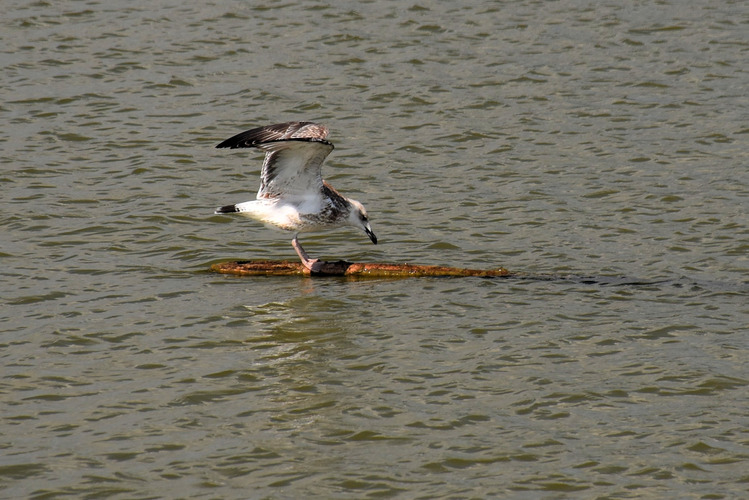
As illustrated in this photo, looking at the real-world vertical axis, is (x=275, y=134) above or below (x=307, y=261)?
above

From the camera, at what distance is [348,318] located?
376 inches

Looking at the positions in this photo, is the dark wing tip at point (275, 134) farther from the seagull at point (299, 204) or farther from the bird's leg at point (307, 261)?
the bird's leg at point (307, 261)

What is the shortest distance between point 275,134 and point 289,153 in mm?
368

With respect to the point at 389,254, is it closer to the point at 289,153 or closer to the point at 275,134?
the point at 289,153

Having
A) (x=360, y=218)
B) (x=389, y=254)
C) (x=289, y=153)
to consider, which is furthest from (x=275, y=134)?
(x=389, y=254)

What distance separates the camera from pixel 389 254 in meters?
11.0

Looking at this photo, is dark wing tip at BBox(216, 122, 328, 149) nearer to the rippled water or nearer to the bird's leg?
the bird's leg

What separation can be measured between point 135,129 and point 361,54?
400 centimetres

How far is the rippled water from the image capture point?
23.5ft

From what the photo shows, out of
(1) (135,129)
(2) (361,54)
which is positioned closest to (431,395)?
(1) (135,129)

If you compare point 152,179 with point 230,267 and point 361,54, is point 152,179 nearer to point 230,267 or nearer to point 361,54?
point 230,267

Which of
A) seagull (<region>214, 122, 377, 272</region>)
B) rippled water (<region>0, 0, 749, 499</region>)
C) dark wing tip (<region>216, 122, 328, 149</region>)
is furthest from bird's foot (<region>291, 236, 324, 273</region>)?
dark wing tip (<region>216, 122, 328, 149</region>)

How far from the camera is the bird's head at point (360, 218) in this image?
10.7 metres

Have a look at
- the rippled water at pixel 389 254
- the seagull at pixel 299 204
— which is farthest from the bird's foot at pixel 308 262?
the rippled water at pixel 389 254
